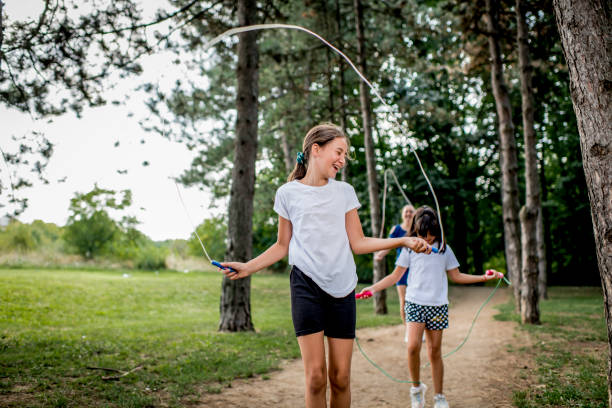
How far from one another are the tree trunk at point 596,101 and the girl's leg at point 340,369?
1.84 meters

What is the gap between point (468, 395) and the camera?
4.77 m

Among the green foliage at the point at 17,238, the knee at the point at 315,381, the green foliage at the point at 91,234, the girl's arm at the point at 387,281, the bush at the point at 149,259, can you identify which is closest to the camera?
the knee at the point at 315,381

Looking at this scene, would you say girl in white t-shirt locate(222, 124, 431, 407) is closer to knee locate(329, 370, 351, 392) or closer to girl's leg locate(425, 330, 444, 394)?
knee locate(329, 370, 351, 392)

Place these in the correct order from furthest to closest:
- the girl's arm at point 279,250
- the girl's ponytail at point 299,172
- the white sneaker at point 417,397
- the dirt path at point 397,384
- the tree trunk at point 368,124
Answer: the tree trunk at point 368,124 → the dirt path at point 397,384 → the white sneaker at point 417,397 → the girl's ponytail at point 299,172 → the girl's arm at point 279,250

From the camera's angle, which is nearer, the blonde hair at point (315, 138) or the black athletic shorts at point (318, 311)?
Result: the black athletic shorts at point (318, 311)

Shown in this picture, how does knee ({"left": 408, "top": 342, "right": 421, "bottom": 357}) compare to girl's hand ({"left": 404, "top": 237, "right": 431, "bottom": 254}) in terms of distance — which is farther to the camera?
knee ({"left": 408, "top": 342, "right": 421, "bottom": 357})

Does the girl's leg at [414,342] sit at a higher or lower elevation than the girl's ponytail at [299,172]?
lower

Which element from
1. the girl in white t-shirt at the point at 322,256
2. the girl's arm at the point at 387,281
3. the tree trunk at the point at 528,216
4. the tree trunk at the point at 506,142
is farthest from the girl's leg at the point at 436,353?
the tree trunk at the point at 506,142

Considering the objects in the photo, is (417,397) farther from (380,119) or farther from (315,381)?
(380,119)

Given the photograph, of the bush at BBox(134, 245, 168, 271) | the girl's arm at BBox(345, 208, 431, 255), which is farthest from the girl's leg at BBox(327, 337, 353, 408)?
the bush at BBox(134, 245, 168, 271)

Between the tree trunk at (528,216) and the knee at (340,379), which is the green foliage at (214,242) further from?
the knee at (340,379)

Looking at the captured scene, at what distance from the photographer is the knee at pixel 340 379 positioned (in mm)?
2709

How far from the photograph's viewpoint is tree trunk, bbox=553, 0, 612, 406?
3014 mm

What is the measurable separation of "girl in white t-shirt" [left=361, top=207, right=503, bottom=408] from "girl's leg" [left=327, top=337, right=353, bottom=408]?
1.33 meters
